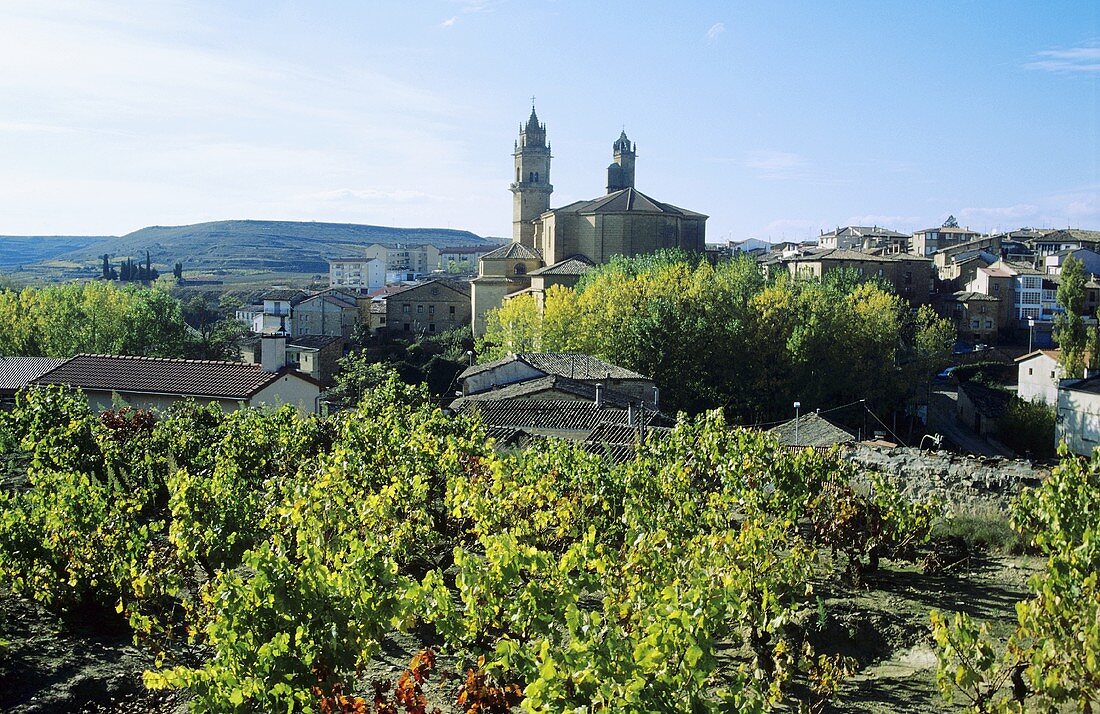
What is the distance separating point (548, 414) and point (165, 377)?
453 inches

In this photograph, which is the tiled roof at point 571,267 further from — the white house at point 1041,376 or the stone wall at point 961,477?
the stone wall at point 961,477

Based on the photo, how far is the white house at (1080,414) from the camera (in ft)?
116

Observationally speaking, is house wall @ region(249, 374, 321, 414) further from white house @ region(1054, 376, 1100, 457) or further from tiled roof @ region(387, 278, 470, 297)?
tiled roof @ region(387, 278, 470, 297)

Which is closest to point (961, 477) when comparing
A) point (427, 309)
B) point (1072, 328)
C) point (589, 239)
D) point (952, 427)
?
point (952, 427)

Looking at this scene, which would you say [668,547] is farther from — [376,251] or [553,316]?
[376,251]

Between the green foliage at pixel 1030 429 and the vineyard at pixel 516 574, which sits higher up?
the vineyard at pixel 516 574

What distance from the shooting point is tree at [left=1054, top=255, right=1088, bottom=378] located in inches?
1702

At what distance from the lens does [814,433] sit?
27.2 metres

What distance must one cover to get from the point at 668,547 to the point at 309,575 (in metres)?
3.96

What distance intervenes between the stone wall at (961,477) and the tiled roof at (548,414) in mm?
7260

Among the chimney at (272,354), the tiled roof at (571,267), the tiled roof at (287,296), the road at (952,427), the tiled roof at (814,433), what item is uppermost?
the tiled roof at (571,267)

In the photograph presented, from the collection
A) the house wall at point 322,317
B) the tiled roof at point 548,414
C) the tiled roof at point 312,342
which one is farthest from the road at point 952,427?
the house wall at point 322,317

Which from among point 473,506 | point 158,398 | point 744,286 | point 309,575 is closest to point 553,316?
point 744,286

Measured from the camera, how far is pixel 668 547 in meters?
10.3
